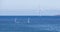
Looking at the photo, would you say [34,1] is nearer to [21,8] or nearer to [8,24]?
[21,8]

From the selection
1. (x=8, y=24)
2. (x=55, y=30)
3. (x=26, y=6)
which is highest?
(x=26, y=6)

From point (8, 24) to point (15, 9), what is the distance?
0.24m

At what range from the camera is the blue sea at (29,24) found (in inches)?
50.5

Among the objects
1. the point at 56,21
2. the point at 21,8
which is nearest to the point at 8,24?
the point at 21,8

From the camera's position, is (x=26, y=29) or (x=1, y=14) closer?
(x=1, y=14)

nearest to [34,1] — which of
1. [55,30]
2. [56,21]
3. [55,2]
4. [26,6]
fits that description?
[26,6]

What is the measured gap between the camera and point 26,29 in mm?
1327

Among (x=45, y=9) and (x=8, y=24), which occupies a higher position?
(x=45, y=9)

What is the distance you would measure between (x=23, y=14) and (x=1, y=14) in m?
0.27

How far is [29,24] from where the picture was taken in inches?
51.8

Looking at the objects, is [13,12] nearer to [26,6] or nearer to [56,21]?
[26,6]

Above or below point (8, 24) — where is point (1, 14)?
above

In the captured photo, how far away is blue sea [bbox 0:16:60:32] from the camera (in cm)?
128

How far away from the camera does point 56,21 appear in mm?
1279
